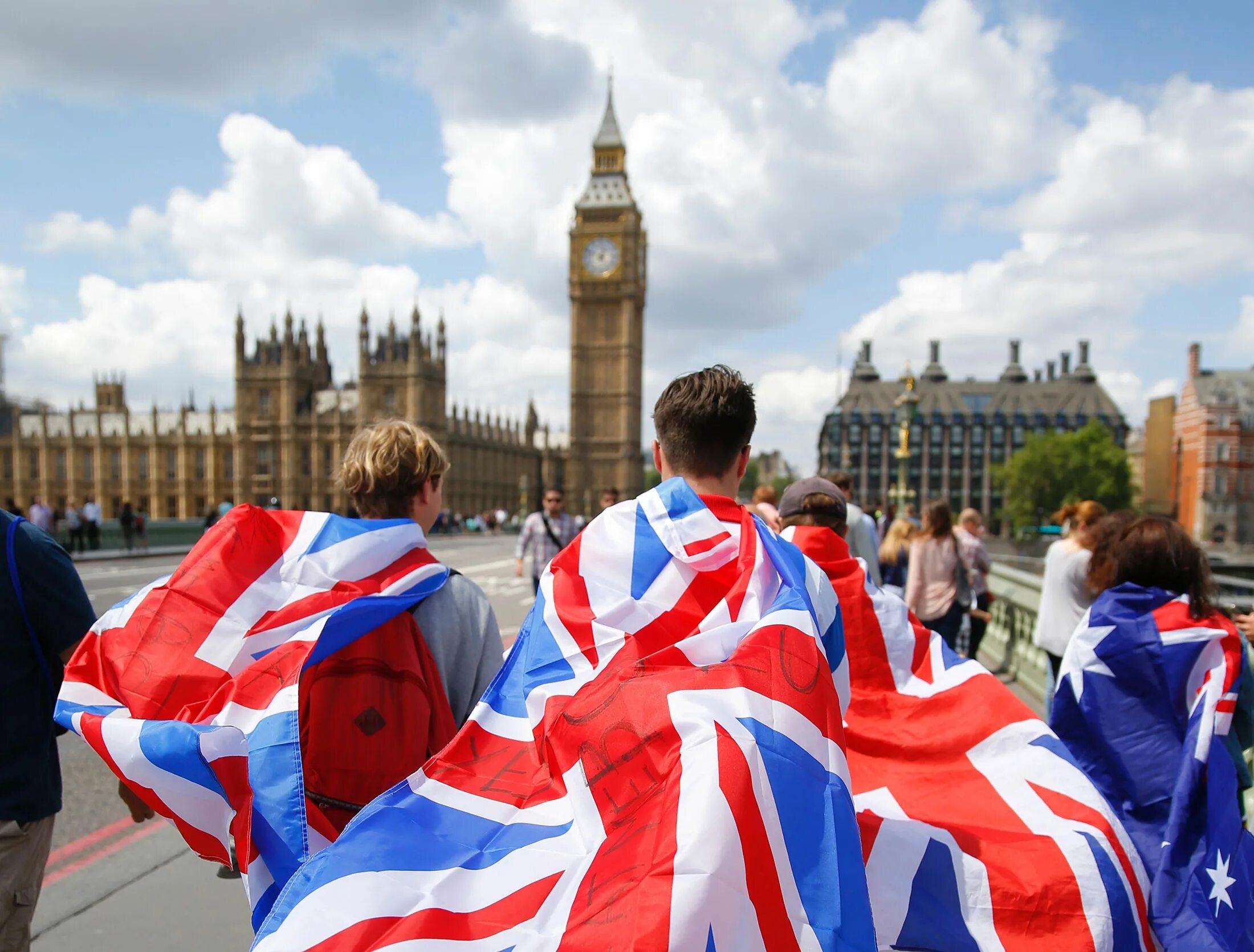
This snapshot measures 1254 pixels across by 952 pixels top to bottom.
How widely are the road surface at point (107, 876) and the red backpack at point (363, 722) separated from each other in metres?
1.75

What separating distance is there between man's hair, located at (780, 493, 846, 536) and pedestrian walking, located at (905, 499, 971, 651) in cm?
347

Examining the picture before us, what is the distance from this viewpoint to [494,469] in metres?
73.1

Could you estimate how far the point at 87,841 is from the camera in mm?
4402

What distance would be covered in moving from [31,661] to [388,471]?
1.22 m

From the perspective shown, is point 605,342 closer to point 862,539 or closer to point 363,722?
point 862,539

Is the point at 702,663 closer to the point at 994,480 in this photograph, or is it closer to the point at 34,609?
the point at 34,609

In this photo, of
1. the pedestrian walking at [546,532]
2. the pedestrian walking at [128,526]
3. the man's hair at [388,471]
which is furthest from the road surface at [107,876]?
the pedestrian walking at [128,526]

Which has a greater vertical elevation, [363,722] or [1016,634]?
[363,722]

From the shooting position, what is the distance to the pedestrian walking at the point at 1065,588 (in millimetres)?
5078

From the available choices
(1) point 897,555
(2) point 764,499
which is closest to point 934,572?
(1) point 897,555

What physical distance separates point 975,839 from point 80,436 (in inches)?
3244

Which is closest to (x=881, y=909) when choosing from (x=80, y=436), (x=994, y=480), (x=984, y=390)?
(x=80, y=436)

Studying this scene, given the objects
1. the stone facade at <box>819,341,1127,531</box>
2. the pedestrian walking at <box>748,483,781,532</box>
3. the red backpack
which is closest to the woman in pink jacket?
the pedestrian walking at <box>748,483,781,532</box>

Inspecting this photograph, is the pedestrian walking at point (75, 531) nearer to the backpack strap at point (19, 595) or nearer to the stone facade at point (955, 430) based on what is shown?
the backpack strap at point (19, 595)
